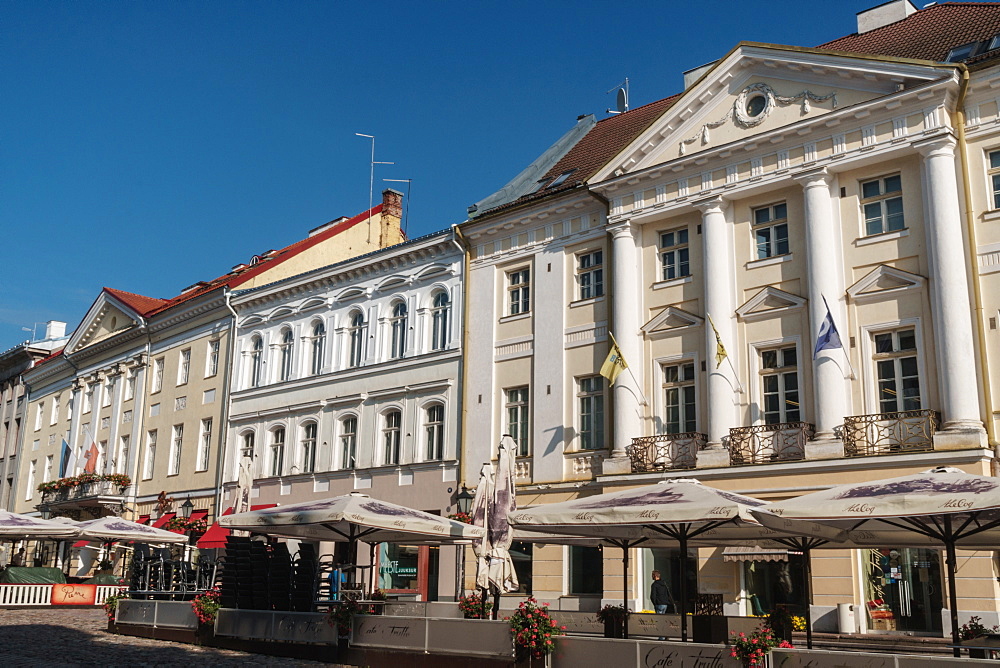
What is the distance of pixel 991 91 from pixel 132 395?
113 ft

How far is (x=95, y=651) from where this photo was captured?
1702 cm

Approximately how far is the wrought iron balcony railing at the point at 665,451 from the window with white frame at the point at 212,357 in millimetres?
19430

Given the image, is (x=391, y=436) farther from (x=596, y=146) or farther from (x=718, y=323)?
(x=718, y=323)

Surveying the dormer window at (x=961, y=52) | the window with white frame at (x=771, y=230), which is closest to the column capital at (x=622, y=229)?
the window with white frame at (x=771, y=230)

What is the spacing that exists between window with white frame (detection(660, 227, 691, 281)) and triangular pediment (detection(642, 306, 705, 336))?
0.90 metres

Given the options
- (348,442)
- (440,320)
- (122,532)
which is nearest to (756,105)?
(440,320)

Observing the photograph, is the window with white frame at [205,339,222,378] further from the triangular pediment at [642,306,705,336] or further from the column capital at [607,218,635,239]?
the triangular pediment at [642,306,705,336]

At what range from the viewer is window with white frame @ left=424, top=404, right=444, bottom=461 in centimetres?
2772

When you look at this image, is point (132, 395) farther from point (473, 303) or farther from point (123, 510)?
point (473, 303)

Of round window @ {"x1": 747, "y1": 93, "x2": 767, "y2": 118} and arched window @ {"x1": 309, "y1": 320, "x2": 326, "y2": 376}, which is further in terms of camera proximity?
arched window @ {"x1": 309, "y1": 320, "x2": 326, "y2": 376}

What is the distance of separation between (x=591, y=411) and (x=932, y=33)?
11.6 m

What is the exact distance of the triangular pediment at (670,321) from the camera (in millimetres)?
22594

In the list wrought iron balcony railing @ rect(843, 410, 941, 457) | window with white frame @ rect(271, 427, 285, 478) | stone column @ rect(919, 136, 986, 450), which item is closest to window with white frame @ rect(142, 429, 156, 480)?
window with white frame @ rect(271, 427, 285, 478)

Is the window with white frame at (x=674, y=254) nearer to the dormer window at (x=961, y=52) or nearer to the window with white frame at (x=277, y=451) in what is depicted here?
the dormer window at (x=961, y=52)
